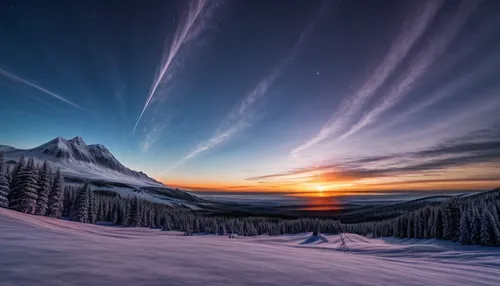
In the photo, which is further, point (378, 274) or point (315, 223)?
point (315, 223)

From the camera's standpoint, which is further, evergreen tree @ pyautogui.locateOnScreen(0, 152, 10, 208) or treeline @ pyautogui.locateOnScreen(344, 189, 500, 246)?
treeline @ pyautogui.locateOnScreen(344, 189, 500, 246)

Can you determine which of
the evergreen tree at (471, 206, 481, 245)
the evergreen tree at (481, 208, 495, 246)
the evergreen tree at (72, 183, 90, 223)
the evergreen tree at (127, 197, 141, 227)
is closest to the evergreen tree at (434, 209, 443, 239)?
the evergreen tree at (471, 206, 481, 245)

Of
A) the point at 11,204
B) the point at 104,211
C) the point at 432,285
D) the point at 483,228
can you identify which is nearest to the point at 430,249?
the point at 483,228

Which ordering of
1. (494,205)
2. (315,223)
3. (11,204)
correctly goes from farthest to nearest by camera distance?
(315,223) < (494,205) < (11,204)

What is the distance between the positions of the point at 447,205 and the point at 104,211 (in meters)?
94.5

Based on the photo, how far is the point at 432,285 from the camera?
5.57 m

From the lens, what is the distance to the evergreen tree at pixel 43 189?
3975 cm

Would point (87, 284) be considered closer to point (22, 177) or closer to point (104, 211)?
point (22, 177)

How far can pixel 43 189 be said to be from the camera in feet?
134

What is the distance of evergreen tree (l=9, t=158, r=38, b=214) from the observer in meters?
36.5

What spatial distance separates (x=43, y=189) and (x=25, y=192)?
379 centimetres

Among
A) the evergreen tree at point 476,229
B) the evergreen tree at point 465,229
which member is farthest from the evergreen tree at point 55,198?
the evergreen tree at point 476,229

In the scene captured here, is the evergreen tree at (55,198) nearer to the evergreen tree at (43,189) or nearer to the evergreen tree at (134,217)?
the evergreen tree at (43,189)

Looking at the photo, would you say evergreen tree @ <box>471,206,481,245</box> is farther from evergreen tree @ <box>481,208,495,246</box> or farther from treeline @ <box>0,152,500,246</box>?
evergreen tree @ <box>481,208,495,246</box>
